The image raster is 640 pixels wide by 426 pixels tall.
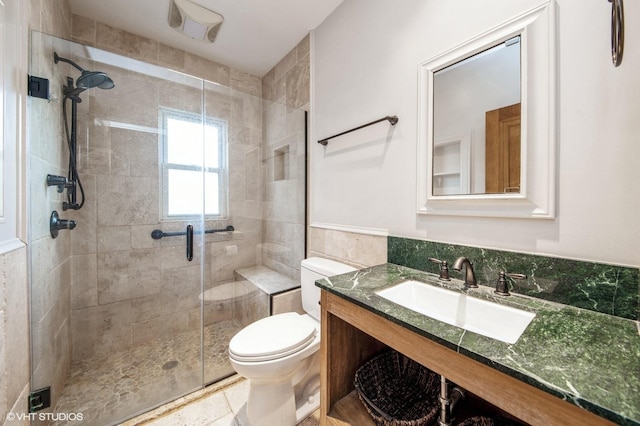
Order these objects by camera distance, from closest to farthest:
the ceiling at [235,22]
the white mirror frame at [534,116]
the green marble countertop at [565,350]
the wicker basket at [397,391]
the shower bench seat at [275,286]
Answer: the green marble countertop at [565,350]
the white mirror frame at [534,116]
the wicker basket at [397,391]
the ceiling at [235,22]
the shower bench seat at [275,286]

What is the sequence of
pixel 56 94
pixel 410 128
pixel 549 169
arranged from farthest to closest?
1. pixel 56 94
2. pixel 410 128
3. pixel 549 169

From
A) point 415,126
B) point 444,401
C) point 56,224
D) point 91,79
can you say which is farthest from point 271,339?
point 91,79

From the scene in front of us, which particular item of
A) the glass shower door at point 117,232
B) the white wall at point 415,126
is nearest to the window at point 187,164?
the glass shower door at point 117,232

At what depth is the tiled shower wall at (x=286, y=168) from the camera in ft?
6.95

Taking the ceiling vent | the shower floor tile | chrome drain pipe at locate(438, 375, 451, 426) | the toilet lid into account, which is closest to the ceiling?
the ceiling vent

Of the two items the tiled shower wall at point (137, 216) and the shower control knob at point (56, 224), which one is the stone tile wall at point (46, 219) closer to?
the shower control knob at point (56, 224)

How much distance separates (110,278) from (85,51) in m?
1.59

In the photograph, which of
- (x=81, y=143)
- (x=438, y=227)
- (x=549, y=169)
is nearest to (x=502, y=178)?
(x=549, y=169)

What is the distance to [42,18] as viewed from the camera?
1.29 meters

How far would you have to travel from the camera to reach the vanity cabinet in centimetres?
49

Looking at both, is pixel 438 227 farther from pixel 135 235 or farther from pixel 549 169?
pixel 135 235

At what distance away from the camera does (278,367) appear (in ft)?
3.75

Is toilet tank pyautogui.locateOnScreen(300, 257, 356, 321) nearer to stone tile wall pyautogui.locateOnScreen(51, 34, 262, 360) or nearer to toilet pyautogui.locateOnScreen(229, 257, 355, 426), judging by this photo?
toilet pyautogui.locateOnScreen(229, 257, 355, 426)

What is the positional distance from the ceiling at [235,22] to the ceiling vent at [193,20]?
4cm
